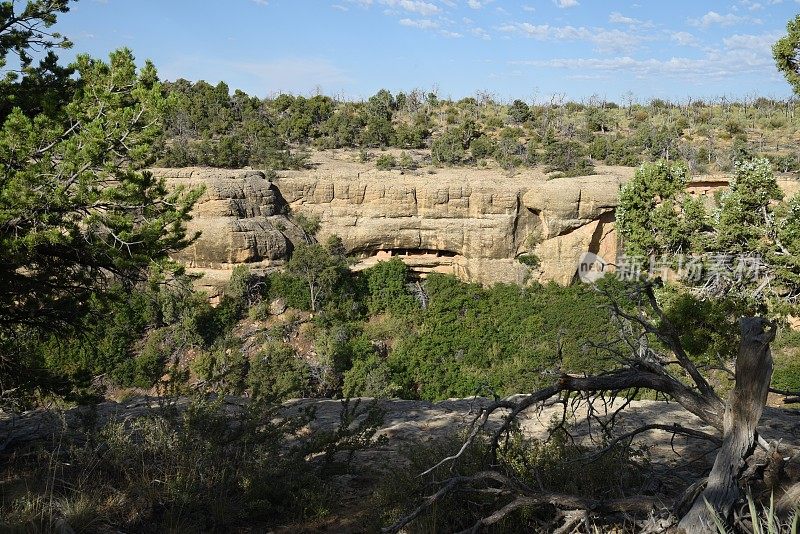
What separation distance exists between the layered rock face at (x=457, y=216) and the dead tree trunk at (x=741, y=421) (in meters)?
18.0

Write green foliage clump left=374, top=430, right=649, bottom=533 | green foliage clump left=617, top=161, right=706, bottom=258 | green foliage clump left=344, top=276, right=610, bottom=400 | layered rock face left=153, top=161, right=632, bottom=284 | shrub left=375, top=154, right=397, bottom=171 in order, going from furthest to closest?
shrub left=375, top=154, right=397, bottom=171 → layered rock face left=153, top=161, right=632, bottom=284 → green foliage clump left=344, top=276, right=610, bottom=400 → green foliage clump left=617, top=161, right=706, bottom=258 → green foliage clump left=374, top=430, right=649, bottom=533

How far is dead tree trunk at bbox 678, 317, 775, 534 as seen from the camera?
2406mm

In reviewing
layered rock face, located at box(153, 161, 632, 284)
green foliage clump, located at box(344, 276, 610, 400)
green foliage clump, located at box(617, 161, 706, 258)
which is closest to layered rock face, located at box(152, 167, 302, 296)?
layered rock face, located at box(153, 161, 632, 284)

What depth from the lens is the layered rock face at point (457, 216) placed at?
19.9 meters

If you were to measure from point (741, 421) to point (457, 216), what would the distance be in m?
18.5

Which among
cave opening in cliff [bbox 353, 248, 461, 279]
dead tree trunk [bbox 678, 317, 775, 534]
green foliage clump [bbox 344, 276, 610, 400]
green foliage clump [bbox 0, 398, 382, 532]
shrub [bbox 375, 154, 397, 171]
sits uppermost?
shrub [bbox 375, 154, 397, 171]

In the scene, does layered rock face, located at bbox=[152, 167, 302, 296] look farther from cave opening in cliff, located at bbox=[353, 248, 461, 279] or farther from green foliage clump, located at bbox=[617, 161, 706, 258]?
green foliage clump, located at bbox=[617, 161, 706, 258]

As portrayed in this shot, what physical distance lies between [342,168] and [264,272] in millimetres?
5753

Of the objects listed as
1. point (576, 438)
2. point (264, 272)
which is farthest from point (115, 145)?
point (264, 272)

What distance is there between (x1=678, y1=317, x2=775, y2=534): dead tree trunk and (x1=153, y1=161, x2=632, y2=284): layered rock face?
58.9ft

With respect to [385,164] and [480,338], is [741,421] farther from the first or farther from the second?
[385,164]

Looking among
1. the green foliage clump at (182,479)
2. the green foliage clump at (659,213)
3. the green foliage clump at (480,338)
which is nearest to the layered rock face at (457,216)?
the green foliage clump at (480,338)

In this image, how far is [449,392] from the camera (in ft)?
54.0

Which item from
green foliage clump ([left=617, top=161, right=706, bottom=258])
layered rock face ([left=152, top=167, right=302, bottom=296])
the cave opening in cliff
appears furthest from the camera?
the cave opening in cliff
